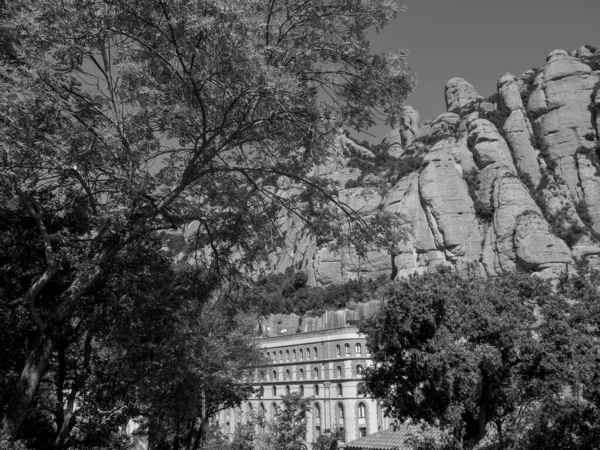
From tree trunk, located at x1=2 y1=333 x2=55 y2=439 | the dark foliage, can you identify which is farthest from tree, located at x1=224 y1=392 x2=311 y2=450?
the dark foliage

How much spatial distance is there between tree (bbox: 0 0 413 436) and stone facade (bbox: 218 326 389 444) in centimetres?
3411

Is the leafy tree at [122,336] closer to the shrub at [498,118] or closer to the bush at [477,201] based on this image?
the bush at [477,201]

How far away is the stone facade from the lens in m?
44.7

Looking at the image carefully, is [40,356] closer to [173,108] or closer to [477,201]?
[173,108]

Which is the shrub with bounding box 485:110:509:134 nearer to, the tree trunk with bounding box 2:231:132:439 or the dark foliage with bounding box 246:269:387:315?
the dark foliage with bounding box 246:269:387:315

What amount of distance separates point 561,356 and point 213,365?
13.7m

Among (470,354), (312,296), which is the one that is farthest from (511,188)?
(470,354)

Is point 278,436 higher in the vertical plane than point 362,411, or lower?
higher

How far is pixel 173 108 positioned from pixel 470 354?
10683 mm

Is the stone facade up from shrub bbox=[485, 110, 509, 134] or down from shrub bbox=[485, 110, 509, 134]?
down

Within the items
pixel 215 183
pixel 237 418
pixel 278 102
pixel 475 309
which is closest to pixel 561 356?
pixel 475 309

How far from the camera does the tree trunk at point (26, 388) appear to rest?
655 cm

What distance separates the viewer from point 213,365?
21891 millimetres

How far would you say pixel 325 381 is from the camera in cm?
4891
